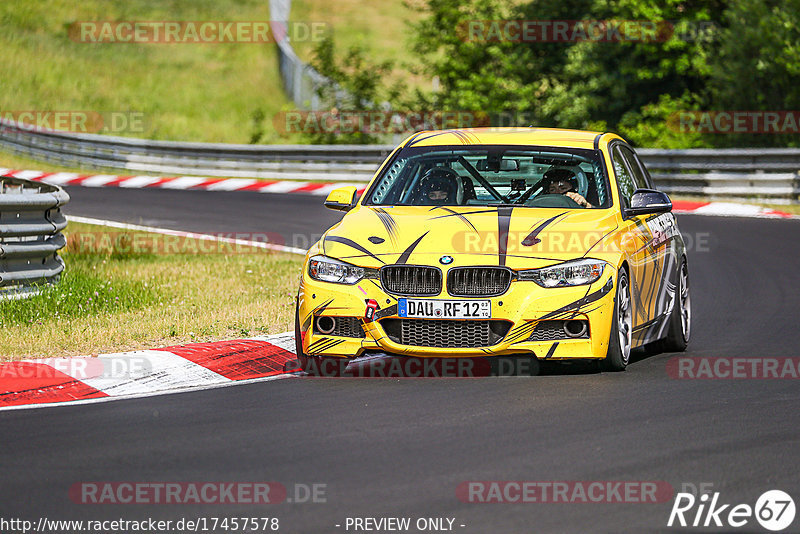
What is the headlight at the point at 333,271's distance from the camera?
905 cm

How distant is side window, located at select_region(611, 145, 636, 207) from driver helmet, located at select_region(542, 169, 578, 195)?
33cm


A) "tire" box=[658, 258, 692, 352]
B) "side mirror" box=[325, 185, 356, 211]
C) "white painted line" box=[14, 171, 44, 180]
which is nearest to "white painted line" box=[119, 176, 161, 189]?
"white painted line" box=[14, 171, 44, 180]

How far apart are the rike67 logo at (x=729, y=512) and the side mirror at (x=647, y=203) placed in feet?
12.8

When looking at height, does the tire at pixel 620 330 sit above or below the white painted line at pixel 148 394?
above

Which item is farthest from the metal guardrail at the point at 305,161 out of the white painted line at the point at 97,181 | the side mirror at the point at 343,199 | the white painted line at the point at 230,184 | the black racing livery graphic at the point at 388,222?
the black racing livery graphic at the point at 388,222

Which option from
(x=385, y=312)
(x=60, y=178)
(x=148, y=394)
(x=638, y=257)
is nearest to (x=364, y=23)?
(x=60, y=178)

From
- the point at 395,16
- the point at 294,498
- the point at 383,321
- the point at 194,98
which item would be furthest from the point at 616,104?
the point at 395,16

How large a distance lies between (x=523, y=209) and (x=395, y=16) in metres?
75.7

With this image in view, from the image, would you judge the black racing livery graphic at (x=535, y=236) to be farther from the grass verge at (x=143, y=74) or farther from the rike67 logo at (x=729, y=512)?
the grass verge at (x=143, y=74)

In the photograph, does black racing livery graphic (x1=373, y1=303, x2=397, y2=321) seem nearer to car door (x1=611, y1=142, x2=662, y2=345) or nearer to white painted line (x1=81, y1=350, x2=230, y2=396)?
white painted line (x1=81, y1=350, x2=230, y2=396)

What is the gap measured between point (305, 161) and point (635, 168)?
76.2 feet

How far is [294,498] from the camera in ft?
19.9

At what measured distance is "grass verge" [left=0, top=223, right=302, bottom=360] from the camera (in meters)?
10.4

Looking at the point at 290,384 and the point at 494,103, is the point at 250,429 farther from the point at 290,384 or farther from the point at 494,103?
the point at 494,103
